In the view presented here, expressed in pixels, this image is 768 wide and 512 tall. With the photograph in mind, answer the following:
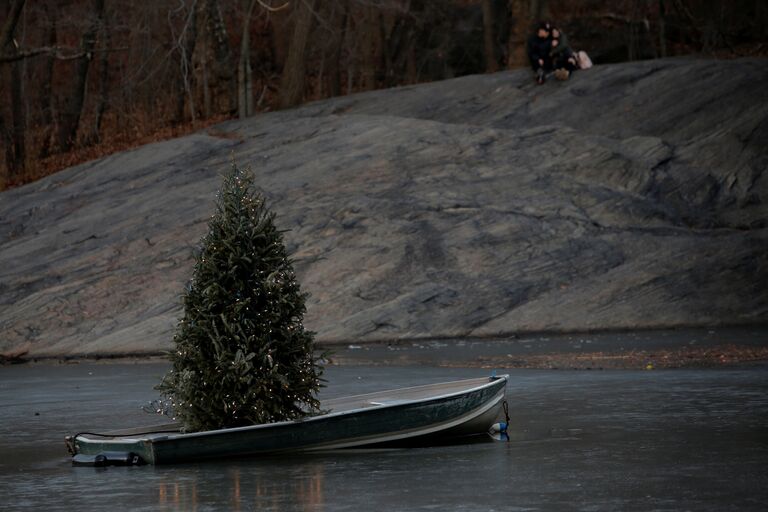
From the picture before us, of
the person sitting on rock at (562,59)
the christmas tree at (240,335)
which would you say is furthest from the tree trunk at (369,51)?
the christmas tree at (240,335)

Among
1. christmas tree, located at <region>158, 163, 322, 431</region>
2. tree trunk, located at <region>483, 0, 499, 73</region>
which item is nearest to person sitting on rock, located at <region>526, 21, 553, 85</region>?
tree trunk, located at <region>483, 0, 499, 73</region>

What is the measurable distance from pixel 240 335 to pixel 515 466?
2.83m

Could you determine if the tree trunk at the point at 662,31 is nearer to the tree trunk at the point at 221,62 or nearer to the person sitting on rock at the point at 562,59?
the person sitting on rock at the point at 562,59

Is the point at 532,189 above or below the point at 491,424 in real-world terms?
above

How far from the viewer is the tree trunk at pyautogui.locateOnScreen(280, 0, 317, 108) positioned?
1499 inches

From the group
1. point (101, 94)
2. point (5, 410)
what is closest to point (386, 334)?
point (5, 410)

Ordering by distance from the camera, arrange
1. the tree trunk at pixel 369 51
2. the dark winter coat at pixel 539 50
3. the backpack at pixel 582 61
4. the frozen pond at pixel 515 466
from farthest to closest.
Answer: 1. the tree trunk at pixel 369 51
2. the backpack at pixel 582 61
3. the dark winter coat at pixel 539 50
4. the frozen pond at pixel 515 466

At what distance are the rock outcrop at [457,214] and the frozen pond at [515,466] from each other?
828 centimetres

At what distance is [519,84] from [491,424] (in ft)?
72.1

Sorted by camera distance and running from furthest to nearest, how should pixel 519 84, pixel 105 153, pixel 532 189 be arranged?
pixel 105 153 < pixel 519 84 < pixel 532 189

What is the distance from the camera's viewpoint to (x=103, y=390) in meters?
18.3

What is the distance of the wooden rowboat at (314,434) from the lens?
1163cm

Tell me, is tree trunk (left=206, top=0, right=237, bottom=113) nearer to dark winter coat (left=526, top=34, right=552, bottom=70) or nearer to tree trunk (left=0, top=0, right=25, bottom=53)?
tree trunk (left=0, top=0, right=25, bottom=53)

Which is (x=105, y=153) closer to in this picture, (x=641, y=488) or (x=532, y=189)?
(x=532, y=189)
